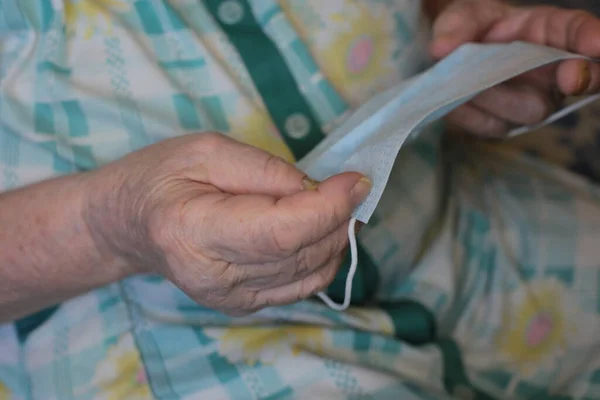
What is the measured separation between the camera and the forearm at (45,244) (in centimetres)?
51

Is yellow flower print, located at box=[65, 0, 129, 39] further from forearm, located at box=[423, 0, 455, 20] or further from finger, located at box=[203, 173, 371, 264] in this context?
forearm, located at box=[423, 0, 455, 20]

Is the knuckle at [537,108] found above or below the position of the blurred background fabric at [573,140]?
above

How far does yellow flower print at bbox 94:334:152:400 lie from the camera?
523 mm

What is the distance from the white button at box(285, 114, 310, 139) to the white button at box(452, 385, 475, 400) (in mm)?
324

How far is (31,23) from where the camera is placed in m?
0.57

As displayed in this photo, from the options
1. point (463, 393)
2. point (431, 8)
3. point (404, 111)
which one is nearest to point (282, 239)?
point (404, 111)

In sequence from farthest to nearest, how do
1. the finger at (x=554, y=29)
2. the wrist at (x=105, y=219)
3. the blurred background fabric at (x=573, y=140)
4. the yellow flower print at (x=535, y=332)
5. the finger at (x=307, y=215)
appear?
the blurred background fabric at (x=573, y=140), the yellow flower print at (x=535, y=332), the finger at (x=554, y=29), the wrist at (x=105, y=219), the finger at (x=307, y=215)

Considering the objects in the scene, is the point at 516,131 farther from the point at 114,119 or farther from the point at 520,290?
the point at 114,119

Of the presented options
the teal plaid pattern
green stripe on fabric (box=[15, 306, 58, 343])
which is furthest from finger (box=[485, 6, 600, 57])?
green stripe on fabric (box=[15, 306, 58, 343])

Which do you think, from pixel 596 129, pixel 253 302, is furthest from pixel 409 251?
pixel 596 129

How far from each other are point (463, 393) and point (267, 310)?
0.25 metres

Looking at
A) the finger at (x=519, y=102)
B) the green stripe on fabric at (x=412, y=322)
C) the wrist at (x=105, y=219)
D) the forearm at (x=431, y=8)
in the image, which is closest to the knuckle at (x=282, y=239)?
the wrist at (x=105, y=219)

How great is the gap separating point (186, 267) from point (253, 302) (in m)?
0.08

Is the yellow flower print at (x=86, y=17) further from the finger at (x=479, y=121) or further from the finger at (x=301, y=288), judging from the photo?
the finger at (x=479, y=121)
